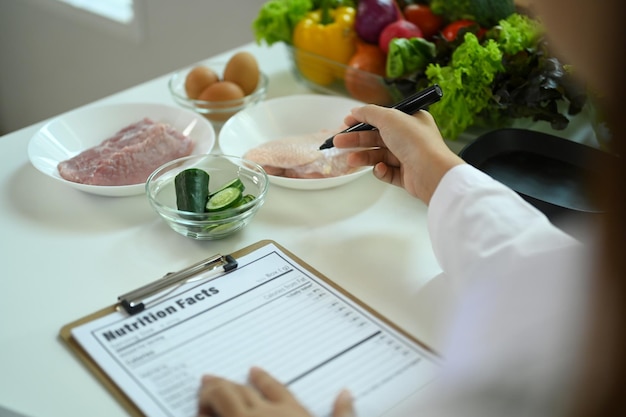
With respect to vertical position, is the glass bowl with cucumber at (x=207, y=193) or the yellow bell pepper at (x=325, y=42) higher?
the yellow bell pepper at (x=325, y=42)

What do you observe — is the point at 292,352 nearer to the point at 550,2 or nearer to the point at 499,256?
the point at 499,256

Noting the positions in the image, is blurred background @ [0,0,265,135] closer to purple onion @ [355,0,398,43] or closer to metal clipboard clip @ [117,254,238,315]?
purple onion @ [355,0,398,43]

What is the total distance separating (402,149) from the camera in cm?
91

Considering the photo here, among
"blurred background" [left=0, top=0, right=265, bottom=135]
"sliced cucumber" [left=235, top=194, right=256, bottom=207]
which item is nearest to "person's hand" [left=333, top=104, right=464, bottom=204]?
"sliced cucumber" [left=235, top=194, right=256, bottom=207]

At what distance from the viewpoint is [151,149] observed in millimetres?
1093

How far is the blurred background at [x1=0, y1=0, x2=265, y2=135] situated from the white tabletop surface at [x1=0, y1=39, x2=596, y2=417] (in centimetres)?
108

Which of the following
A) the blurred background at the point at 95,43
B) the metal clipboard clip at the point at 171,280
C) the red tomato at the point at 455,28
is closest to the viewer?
the metal clipboard clip at the point at 171,280

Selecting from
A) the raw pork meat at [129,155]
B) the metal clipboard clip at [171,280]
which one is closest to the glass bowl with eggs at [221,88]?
the raw pork meat at [129,155]

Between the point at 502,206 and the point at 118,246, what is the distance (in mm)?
513

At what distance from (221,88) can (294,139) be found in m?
0.24

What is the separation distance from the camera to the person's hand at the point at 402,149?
867mm

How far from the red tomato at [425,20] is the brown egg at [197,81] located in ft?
1.32

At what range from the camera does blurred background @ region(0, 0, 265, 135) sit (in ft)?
6.94

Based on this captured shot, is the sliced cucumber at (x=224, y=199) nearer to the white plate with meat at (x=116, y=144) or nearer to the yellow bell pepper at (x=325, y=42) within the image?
the white plate with meat at (x=116, y=144)
